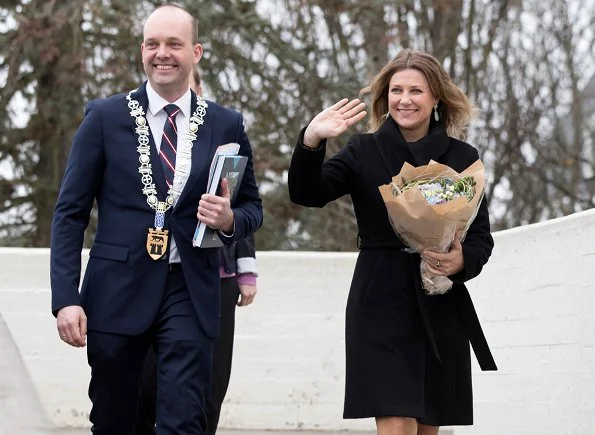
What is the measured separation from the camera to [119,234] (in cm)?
482

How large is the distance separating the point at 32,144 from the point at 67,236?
30.0 ft

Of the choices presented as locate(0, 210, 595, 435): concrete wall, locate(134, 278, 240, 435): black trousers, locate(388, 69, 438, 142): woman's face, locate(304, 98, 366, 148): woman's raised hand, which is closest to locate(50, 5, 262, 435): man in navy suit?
locate(304, 98, 366, 148): woman's raised hand

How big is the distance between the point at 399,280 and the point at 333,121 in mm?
662

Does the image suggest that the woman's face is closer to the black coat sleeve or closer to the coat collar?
the coat collar

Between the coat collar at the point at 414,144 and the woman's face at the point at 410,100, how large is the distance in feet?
0.16

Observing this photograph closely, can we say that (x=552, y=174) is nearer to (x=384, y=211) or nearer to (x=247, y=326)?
(x=247, y=326)

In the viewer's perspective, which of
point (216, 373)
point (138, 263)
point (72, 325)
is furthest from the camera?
point (216, 373)

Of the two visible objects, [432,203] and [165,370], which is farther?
[432,203]

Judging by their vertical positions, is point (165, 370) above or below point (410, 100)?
below

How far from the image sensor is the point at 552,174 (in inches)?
682

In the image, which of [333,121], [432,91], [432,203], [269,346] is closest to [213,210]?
[333,121]

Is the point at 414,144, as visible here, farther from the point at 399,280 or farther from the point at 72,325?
the point at 72,325

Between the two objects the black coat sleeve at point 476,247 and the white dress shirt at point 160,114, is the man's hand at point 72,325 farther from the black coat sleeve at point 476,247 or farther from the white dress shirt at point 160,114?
the black coat sleeve at point 476,247

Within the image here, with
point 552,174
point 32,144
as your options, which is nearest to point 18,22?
point 32,144
